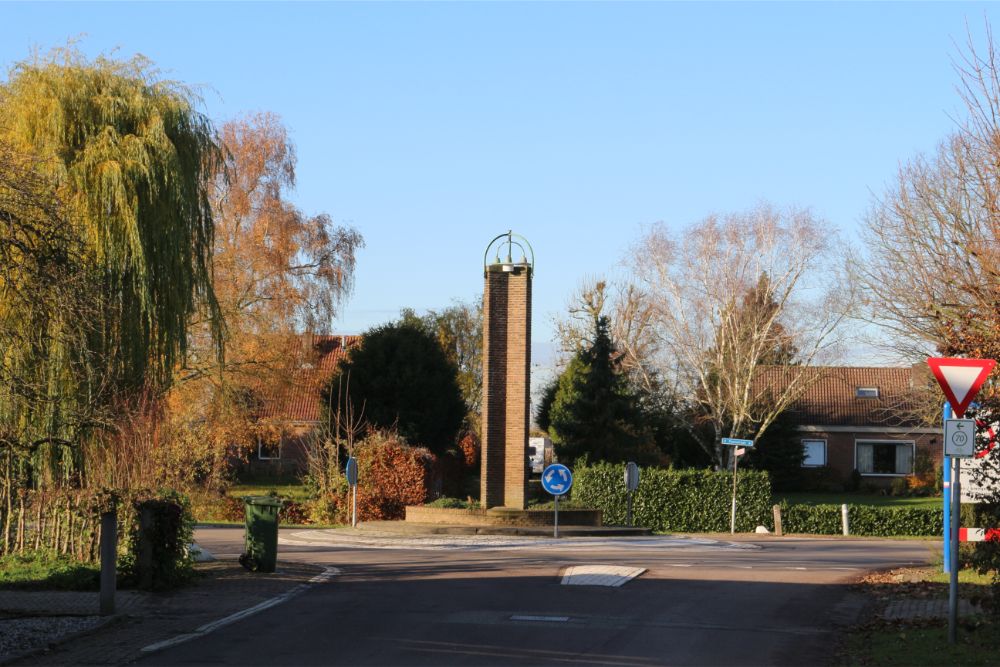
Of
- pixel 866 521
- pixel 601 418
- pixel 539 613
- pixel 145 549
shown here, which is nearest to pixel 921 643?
pixel 539 613

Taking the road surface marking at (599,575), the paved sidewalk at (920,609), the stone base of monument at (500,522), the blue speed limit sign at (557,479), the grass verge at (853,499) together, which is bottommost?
the grass verge at (853,499)

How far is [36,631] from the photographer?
11.6 meters

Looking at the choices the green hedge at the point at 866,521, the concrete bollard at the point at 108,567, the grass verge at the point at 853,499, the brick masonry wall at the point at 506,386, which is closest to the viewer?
the concrete bollard at the point at 108,567

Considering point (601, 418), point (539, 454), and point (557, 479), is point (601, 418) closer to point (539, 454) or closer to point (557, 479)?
point (557, 479)

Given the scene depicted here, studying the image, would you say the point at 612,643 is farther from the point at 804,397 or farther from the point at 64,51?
the point at 804,397

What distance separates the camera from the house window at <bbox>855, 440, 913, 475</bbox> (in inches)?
2331

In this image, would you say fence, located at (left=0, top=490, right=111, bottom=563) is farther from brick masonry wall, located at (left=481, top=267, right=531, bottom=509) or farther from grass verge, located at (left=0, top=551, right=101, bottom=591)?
brick masonry wall, located at (left=481, top=267, right=531, bottom=509)

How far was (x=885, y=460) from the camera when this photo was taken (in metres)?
59.6

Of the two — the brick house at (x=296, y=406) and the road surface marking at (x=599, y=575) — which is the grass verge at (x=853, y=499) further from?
the road surface marking at (x=599, y=575)

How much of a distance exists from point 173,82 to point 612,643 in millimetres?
14448

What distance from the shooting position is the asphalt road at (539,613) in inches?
428

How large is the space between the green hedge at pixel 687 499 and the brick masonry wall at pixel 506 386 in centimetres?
929

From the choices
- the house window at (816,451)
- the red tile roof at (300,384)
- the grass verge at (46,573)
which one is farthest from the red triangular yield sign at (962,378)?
the house window at (816,451)

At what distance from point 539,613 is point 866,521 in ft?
90.0
